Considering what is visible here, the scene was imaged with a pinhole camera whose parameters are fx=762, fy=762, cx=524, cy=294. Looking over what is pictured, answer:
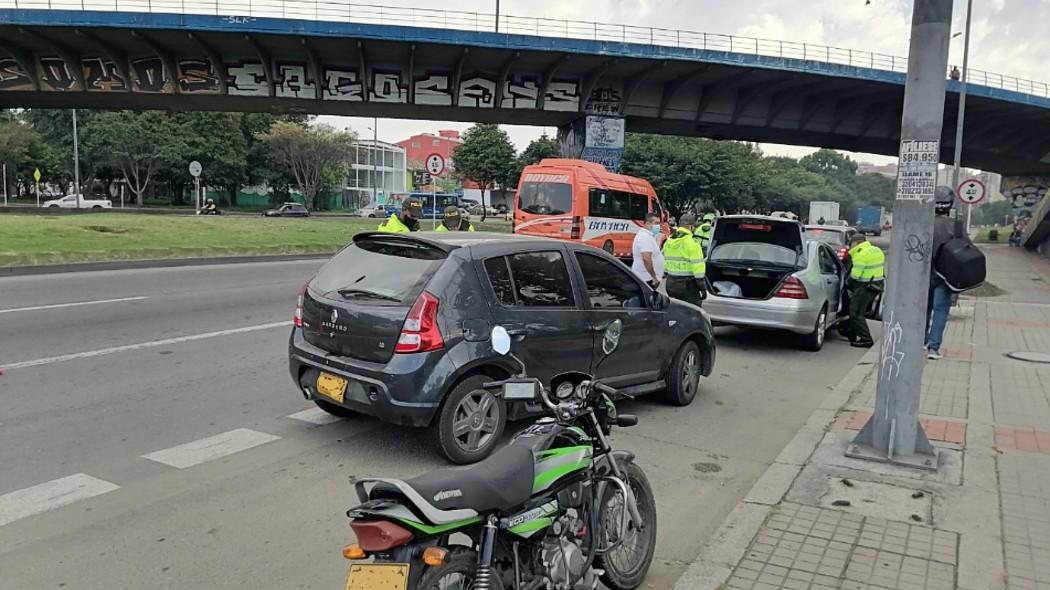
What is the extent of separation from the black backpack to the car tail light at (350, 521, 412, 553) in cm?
770

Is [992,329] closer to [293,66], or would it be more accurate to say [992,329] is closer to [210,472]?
[210,472]

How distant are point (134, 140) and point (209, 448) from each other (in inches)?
2203

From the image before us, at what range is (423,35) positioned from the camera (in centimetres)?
2750

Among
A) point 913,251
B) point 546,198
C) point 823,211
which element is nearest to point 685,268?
point 913,251

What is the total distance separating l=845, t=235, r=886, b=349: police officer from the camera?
10.6 meters

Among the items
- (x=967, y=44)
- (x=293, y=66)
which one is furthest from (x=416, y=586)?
(x=967, y=44)

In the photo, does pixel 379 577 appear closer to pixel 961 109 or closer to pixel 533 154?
pixel 961 109

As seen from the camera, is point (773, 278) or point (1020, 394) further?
point (773, 278)

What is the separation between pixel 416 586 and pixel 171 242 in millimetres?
21339

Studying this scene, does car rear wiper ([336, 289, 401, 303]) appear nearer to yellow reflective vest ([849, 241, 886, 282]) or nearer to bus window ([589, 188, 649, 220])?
yellow reflective vest ([849, 241, 886, 282])

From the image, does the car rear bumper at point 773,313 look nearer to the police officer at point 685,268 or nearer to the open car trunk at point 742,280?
the open car trunk at point 742,280

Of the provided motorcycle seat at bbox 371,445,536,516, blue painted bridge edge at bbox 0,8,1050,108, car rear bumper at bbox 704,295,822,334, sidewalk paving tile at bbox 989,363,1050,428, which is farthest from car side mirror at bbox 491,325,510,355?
blue painted bridge edge at bbox 0,8,1050,108

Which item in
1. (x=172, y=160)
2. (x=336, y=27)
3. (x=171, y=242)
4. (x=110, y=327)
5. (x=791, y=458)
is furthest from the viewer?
(x=172, y=160)

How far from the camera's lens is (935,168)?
16.5 feet
